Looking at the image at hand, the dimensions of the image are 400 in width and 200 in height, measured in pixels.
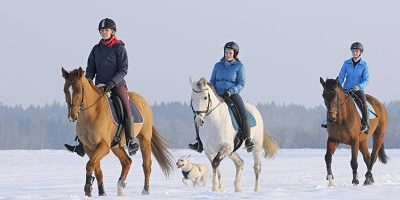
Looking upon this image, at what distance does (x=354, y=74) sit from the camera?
54.3 ft

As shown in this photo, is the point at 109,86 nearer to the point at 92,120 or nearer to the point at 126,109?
the point at 126,109

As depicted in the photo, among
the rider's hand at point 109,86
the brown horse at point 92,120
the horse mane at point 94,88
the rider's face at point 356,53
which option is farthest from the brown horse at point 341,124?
the horse mane at point 94,88

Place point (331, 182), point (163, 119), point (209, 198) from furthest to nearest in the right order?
1. point (163, 119)
2. point (331, 182)
3. point (209, 198)

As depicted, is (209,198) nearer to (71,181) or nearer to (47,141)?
(71,181)

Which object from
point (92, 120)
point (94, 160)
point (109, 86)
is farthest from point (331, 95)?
point (94, 160)

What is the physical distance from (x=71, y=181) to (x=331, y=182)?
8.70 m

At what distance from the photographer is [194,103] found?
42.3 ft

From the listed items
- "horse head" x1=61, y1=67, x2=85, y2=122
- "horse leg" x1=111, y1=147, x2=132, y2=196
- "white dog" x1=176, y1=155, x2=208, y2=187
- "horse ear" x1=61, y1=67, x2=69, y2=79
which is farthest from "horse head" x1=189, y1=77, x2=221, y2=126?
"white dog" x1=176, y1=155, x2=208, y2=187

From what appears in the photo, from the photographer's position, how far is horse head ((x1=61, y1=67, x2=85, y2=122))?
37.4 ft

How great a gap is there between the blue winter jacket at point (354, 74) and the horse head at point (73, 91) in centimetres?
715

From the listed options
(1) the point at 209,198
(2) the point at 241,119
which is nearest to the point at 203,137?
(2) the point at 241,119

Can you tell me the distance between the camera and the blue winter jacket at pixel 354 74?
16500mm

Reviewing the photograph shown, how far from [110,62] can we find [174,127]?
122 m

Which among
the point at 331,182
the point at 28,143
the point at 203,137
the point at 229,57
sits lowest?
the point at 28,143
